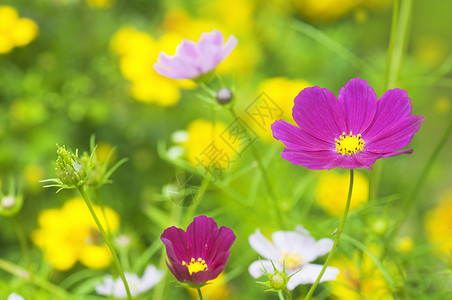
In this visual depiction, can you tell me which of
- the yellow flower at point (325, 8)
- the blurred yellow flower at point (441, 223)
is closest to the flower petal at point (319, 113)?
the blurred yellow flower at point (441, 223)

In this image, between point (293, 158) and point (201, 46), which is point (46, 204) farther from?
point (293, 158)

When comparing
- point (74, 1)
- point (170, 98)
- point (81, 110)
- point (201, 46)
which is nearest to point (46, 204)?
point (81, 110)

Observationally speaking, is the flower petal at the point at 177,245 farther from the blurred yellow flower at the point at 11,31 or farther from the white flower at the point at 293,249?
the blurred yellow flower at the point at 11,31

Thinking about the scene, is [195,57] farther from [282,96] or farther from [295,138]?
[282,96]

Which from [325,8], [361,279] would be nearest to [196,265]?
[361,279]

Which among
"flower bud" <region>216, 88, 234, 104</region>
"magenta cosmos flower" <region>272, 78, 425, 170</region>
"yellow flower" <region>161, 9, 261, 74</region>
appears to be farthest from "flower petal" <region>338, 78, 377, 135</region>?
"yellow flower" <region>161, 9, 261, 74</region>
